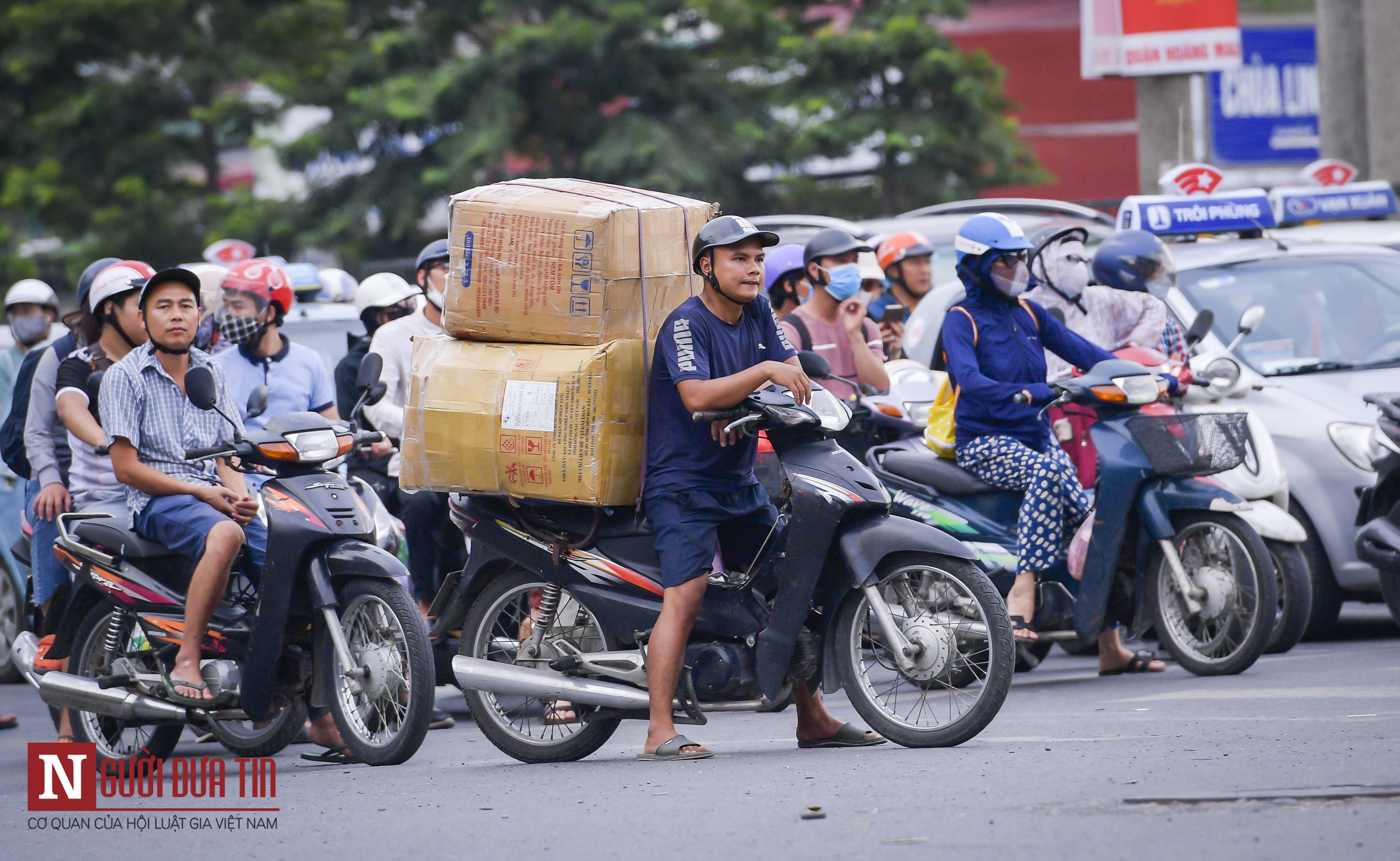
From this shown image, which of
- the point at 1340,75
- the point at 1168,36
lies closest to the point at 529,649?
the point at 1168,36

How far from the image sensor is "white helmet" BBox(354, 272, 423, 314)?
32.7 ft

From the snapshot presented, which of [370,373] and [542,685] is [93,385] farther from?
[542,685]

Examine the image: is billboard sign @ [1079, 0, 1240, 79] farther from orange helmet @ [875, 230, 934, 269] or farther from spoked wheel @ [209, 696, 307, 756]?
spoked wheel @ [209, 696, 307, 756]

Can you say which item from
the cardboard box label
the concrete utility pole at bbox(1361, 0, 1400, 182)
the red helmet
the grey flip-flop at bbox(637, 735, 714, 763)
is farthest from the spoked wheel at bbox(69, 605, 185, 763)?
the concrete utility pole at bbox(1361, 0, 1400, 182)

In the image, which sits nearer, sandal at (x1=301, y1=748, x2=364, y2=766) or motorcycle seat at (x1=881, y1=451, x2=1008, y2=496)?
sandal at (x1=301, y1=748, x2=364, y2=766)

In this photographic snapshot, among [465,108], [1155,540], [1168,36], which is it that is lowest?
[1155,540]

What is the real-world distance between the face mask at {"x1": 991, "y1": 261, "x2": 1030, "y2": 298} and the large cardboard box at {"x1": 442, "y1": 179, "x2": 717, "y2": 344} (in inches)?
71.8

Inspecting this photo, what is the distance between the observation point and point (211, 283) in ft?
33.1

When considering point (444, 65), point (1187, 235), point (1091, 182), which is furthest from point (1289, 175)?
point (1187, 235)

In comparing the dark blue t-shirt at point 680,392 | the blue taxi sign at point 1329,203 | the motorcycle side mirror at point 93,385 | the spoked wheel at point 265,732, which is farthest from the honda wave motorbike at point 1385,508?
the motorcycle side mirror at point 93,385

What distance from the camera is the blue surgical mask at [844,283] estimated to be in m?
9.95

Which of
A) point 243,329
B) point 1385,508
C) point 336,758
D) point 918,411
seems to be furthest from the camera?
point 918,411

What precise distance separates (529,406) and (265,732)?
6.48 ft

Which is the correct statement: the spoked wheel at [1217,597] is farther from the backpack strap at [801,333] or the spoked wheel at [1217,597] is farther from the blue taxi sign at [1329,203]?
the blue taxi sign at [1329,203]
